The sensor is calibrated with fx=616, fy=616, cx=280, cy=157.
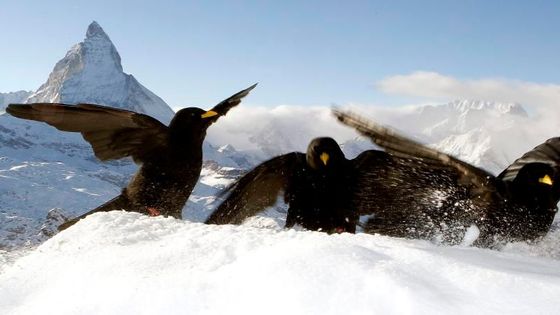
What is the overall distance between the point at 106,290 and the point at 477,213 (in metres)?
4.50

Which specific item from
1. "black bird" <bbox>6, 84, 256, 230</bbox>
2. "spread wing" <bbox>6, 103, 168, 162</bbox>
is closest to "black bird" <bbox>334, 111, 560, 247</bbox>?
"black bird" <bbox>6, 84, 256, 230</bbox>

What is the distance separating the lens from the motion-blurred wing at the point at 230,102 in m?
7.66

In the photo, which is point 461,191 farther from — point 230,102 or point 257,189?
point 230,102

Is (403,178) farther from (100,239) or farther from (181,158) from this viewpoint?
(100,239)

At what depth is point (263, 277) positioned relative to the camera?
2912mm

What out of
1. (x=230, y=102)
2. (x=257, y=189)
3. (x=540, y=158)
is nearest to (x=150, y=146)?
(x=230, y=102)

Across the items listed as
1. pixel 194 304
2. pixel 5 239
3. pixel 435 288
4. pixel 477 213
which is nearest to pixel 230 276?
pixel 194 304

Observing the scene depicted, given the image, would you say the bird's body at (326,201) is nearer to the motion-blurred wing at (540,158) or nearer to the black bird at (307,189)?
the black bird at (307,189)

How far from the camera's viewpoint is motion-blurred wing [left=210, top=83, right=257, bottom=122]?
7.66 meters

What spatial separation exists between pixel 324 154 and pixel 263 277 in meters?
4.03

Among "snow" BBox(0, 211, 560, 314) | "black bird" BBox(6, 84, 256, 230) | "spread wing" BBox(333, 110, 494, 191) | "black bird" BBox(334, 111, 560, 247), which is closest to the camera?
"snow" BBox(0, 211, 560, 314)

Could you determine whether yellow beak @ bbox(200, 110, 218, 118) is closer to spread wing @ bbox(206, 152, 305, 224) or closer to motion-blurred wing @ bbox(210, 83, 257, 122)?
motion-blurred wing @ bbox(210, 83, 257, 122)

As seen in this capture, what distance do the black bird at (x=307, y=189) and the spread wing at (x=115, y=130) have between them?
1.13 meters

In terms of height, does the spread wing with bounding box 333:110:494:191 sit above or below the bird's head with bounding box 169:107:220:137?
below
